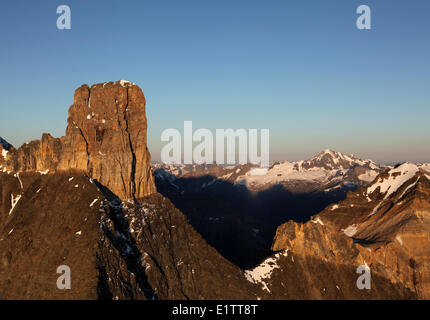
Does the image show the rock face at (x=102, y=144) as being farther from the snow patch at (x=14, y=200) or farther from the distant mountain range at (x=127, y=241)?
the snow patch at (x=14, y=200)

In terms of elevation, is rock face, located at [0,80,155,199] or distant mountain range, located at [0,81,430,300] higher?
rock face, located at [0,80,155,199]

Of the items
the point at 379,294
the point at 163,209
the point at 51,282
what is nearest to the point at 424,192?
the point at 379,294

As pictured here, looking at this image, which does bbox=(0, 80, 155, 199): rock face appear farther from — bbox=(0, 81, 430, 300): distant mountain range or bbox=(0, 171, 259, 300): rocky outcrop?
bbox=(0, 171, 259, 300): rocky outcrop

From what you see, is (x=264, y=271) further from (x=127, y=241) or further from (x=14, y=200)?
(x=14, y=200)

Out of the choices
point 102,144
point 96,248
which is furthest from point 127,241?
point 102,144

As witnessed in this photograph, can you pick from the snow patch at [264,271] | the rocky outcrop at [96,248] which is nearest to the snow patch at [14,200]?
the rocky outcrop at [96,248]

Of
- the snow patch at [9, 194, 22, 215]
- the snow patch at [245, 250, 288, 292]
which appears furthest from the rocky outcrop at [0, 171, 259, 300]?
the snow patch at [245, 250, 288, 292]

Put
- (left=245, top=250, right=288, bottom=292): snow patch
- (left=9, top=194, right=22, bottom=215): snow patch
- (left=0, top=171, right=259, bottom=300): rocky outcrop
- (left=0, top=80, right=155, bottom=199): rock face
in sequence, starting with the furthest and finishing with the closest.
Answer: (left=0, top=80, right=155, bottom=199): rock face
(left=245, top=250, right=288, bottom=292): snow patch
(left=9, top=194, right=22, bottom=215): snow patch
(left=0, top=171, right=259, bottom=300): rocky outcrop

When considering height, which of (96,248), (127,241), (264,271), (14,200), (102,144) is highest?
(102,144)
